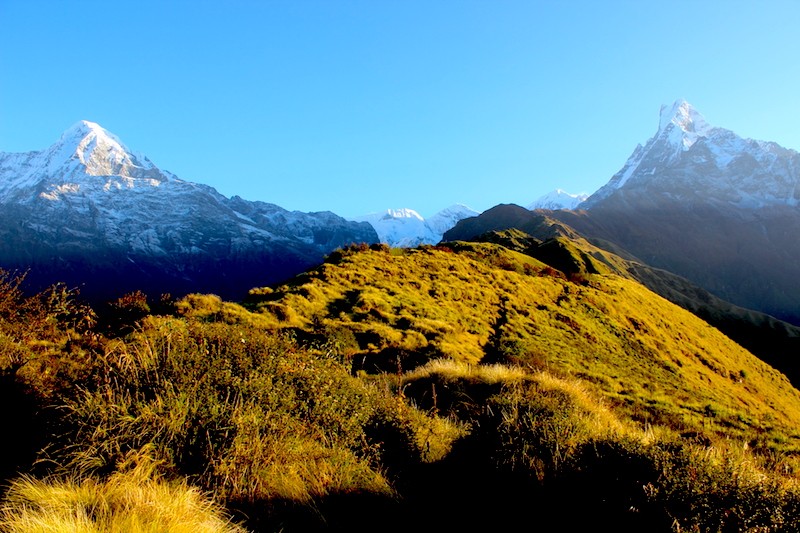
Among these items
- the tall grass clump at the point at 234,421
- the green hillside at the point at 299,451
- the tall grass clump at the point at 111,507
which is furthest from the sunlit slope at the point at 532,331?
the tall grass clump at the point at 111,507

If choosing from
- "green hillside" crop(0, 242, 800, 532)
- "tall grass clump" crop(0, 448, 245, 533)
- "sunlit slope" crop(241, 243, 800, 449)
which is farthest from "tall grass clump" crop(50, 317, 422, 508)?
"sunlit slope" crop(241, 243, 800, 449)

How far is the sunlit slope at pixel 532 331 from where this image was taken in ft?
59.9

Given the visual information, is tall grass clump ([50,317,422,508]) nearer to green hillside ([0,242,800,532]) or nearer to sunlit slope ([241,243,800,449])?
green hillside ([0,242,800,532])

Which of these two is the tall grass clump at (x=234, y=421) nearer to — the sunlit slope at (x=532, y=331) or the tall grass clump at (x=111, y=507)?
the tall grass clump at (x=111, y=507)

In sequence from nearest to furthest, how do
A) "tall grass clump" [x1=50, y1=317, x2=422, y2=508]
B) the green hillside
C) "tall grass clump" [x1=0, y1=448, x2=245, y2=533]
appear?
"tall grass clump" [x1=0, y1=448, x2=245, y2=533]
the green hillside
"tall grass clump" [x1=50, y1=317, x2=422, y2=508]

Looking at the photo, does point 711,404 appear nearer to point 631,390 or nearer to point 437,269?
point 631,390

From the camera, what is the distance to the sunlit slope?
18.2 meters

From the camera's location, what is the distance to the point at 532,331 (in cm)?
2605

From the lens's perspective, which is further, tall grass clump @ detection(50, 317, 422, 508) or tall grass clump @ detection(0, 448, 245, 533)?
tall grass clump @ detection(50, 317, 422, 508)

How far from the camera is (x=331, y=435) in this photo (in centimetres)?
729

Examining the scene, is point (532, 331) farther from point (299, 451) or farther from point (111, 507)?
point (111, 507)

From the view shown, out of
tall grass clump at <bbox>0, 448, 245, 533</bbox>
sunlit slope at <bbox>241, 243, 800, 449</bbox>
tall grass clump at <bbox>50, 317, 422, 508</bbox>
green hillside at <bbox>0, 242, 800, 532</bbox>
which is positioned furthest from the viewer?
sunlit slope at <bbox>241, 243, 800, 449</bbox>

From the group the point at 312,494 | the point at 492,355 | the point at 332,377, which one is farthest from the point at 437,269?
the point at 312,494

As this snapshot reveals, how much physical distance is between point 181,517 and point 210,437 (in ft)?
4.83
